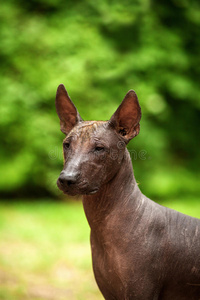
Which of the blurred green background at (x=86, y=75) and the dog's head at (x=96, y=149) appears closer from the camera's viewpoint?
the dog's head at (x=96, y=149)

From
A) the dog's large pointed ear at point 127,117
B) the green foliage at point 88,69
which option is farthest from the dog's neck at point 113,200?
the green foliage at point 88,69

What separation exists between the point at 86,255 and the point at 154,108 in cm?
462

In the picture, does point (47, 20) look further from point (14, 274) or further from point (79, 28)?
point (14, 274)

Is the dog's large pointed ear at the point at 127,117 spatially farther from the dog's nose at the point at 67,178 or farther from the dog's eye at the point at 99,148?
the dog's nose at the point at 67,178

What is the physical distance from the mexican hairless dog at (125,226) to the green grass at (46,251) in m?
2.54

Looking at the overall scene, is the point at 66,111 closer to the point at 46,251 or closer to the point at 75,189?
the point at 75,189

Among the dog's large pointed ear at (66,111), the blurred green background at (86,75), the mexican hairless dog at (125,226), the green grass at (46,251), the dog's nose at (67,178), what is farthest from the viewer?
the blurred green background at (86,75)

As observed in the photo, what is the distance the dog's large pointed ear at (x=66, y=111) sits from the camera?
2801 millimetres

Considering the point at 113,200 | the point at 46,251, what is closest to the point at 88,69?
the point at 46,251

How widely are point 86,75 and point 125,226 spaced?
7.35m

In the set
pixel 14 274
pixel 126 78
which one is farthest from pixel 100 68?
pixel 14 274

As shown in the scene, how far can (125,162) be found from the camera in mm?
2680

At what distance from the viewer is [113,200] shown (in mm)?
2650

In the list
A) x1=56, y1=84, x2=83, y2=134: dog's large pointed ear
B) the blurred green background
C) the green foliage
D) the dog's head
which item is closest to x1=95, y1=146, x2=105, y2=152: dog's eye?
the dog's head
